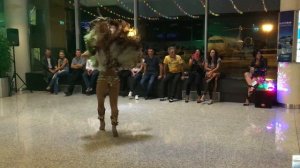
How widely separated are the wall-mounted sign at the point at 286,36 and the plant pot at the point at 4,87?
673 cm

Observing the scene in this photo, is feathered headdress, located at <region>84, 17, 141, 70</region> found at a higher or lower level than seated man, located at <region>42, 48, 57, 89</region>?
higher

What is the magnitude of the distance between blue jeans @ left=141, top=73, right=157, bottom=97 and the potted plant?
3.63 m

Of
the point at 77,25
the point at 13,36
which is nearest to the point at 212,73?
the point at 77,25

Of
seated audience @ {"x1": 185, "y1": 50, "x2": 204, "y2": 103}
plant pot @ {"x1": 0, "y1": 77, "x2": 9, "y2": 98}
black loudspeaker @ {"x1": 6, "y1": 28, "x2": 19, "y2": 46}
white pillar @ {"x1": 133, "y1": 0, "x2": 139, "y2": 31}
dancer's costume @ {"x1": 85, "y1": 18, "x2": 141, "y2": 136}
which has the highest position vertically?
white pillar @ {"x1": 133, "y1": 0, "x2": 139, "y2": 31}

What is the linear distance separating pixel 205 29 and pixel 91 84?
134 inches

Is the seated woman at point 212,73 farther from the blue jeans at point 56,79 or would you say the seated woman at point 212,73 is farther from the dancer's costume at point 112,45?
the blue jeans at point 56,79

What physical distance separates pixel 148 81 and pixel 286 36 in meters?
3.34

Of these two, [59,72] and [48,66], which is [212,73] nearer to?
[59,72]

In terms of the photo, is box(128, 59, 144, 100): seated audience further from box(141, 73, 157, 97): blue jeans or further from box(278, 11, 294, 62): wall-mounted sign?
box(278, 11, 294, 62): wall-mounted sign

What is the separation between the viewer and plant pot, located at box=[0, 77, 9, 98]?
8319 mm

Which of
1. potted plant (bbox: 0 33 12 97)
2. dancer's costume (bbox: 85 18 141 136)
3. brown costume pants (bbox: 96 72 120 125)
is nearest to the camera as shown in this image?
dancer's costume (bbox: 85 18 141 136)

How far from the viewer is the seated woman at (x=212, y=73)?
24.1 ft

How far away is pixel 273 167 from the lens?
343 centimetres

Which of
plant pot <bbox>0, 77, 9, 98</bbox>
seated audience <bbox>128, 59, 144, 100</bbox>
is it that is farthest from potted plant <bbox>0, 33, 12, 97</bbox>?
seated audience <bbox>128, 59, 144, 100</bbox>
